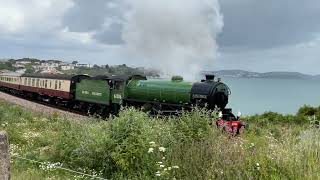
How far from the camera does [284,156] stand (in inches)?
344

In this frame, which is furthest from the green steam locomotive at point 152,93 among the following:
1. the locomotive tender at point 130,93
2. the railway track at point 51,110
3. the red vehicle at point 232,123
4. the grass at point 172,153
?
the grass at point 172,153

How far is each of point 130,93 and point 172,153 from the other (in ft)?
69.0

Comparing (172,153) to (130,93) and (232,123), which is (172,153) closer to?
(232,123)

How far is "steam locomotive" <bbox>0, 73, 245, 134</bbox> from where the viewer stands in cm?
2661

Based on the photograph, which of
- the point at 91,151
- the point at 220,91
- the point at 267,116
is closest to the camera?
the point at 91,151

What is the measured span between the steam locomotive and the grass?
22.8ft

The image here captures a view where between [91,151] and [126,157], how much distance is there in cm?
128

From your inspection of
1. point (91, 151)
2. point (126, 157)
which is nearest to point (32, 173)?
point (91, 151)

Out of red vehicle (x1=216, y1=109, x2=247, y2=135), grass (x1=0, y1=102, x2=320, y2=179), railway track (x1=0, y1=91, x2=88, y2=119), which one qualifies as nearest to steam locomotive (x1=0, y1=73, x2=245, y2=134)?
red vehicle (x1=216, y1=109, x2=247, y2=135)

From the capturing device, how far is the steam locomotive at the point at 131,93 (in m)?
26.6

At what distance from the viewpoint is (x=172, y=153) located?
10469mm

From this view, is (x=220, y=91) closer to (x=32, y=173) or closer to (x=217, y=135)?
(x=217, y=135)

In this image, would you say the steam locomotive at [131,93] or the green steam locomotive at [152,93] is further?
the steam locomotive at [131,93]

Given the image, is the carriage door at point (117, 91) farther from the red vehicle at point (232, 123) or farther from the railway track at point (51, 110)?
the red vehicle at point (232, 123)
